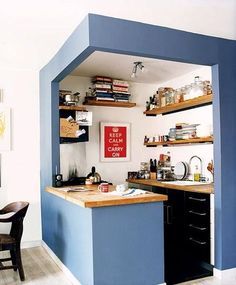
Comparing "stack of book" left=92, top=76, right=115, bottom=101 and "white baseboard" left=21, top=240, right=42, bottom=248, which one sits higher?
"stack of book" left=92, top=76, right=115, bottom=101

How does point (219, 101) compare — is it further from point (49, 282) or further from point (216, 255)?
point (49, 282)

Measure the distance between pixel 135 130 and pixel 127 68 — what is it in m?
1.16

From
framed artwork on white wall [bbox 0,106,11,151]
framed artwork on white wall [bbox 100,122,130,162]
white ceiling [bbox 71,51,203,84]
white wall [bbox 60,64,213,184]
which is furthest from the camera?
framed artwork on white wall [bbox 100,122,130,162]

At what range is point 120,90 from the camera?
175 inches

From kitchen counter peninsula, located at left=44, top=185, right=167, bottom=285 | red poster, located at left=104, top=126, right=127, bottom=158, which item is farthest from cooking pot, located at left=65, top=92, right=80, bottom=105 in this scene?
kitchen counter peninsula, located at left=44, top=185, right=167, bottom=285

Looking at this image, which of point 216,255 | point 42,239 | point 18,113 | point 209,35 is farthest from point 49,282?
point 209,35

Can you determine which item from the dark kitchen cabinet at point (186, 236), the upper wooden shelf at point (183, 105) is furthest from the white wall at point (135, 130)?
the dark kitchen cabinet at point (186, 236)

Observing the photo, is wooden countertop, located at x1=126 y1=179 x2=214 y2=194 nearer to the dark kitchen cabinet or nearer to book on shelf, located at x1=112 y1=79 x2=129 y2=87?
the dark kitchen cabinet

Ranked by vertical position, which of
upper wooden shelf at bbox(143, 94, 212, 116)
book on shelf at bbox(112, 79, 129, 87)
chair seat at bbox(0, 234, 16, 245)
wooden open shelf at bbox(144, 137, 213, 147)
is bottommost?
chair seat at bbox(0, 234, 16, 245)

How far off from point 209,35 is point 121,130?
2.12 m

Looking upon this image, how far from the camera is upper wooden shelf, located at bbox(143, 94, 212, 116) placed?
370 centimetres

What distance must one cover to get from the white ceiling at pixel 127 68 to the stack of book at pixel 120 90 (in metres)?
0.09

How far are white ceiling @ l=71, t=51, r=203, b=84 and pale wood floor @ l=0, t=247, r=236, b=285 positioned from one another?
240cm

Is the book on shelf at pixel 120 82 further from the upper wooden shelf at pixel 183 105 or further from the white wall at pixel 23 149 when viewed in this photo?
the white wall at pixel 23 149
